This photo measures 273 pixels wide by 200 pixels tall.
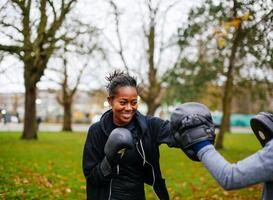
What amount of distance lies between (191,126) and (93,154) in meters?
1.48

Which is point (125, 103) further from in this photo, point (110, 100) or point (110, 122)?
point (110, 122)

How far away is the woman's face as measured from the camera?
3.35m

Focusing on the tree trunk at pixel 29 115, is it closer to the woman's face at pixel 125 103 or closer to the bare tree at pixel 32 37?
the bare tree at pixel 32 37

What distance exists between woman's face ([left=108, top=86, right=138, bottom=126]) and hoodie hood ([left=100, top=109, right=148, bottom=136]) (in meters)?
0.08

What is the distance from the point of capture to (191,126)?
211cm

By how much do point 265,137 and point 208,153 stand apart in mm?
380

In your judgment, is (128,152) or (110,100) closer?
(128,152)

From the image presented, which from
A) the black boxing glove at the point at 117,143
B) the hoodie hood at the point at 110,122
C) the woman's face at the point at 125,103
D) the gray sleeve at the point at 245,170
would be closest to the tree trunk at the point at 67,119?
the hoodie hood at the point at 110,122

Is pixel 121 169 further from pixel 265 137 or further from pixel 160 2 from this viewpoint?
pixel 160 2

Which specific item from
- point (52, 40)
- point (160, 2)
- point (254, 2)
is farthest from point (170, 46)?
point (254, 2)

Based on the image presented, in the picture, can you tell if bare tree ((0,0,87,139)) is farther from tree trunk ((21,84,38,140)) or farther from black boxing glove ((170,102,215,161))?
black boxing glove ((170,102,215,161))

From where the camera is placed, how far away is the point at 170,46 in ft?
81.3

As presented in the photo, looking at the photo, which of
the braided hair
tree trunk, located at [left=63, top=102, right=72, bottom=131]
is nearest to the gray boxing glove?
the braided hair

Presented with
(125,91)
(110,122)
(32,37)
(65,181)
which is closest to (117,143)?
(125,91)
